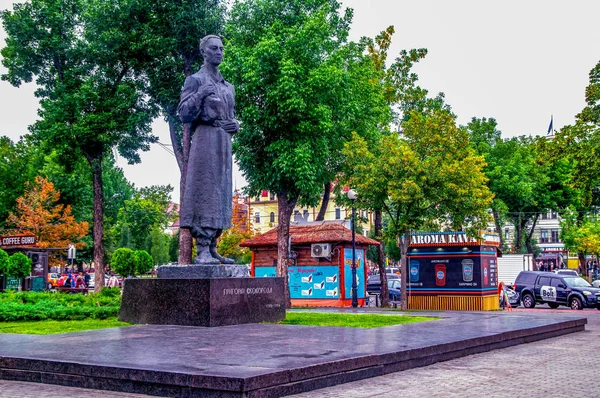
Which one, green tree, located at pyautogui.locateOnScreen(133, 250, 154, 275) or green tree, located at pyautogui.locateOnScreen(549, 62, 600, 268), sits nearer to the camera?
green tree, located at pyautogui.locateOnScreen(549, 62, 600, 268)

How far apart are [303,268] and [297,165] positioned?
8614mm

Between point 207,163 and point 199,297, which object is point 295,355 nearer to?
point 199,297

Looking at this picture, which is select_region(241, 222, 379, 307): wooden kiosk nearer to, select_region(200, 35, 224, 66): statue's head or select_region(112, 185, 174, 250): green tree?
select_region(200, 35, 224, 66): statue's head

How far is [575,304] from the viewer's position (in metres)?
30.2

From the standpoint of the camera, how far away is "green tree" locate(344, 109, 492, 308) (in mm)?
23969

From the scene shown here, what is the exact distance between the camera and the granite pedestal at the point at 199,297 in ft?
35.3

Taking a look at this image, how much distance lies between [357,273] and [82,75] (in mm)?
16658

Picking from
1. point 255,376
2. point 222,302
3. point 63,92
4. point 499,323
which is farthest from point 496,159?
point 255,376

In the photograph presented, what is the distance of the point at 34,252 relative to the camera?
34938mm

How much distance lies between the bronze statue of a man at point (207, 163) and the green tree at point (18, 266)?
65.7ft

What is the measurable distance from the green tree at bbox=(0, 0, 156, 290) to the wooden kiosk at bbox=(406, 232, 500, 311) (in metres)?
14.6

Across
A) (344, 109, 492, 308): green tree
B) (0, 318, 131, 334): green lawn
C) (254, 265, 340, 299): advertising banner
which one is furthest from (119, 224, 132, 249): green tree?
(0, 318, 131, 334): green lawn

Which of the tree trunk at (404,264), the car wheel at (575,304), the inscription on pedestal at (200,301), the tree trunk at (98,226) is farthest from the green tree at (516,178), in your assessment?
the inscription on pedestal at (200,301)

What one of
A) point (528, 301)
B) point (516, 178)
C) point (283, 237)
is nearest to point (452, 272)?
point (283, 237)
